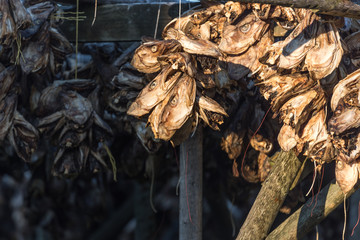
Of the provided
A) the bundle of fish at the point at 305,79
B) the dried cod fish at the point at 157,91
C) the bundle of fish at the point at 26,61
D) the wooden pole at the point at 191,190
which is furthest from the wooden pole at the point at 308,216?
the bundle of fish at the point at 26,61

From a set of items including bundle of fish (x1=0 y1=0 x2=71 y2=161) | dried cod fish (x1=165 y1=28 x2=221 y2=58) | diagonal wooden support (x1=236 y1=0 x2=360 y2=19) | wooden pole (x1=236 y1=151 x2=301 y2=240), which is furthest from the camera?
bundle of fish (x1=0 y1=0 x2=71 y2=161)

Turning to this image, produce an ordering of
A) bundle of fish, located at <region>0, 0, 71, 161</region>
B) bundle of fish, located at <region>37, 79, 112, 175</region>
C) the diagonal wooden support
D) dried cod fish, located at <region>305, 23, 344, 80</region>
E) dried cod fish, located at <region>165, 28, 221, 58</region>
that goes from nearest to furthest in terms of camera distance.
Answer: the diagonal wooden support, dried cod fish, located at <region>305, 23, 344, 80</region>, dried cod fish, located at <region>165, 28, 221, 58</region>, bundle of fish, located at <region>0, 0, 71, 161</region>, bundle of fish, located at <region>37, 79, 112, 175</region>

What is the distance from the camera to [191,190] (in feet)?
7.75

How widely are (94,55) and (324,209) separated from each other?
1340 millimetres

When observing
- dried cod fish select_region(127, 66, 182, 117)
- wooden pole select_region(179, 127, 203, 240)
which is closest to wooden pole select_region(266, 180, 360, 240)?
wooden pole select_region(179, 127, 203, 240)

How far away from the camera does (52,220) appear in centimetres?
396

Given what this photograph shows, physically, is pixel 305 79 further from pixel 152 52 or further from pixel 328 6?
pixel 152 52

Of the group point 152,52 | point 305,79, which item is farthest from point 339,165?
point 152,52

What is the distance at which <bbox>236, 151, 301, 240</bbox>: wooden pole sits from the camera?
1961 mm

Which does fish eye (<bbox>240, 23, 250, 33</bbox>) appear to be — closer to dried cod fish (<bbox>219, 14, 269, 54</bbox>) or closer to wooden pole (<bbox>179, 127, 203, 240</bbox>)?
dried cod fish (<bbox>219, 14, 269, 54</bbox>)

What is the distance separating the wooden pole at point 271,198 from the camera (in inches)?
77.2

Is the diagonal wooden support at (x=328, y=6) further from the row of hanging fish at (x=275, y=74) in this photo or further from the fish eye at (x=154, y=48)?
the fish eye at (x=154, y=48)

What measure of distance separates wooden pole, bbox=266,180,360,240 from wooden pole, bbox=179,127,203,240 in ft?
1.40

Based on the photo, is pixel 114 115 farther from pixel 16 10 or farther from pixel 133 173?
pixel 16 10
